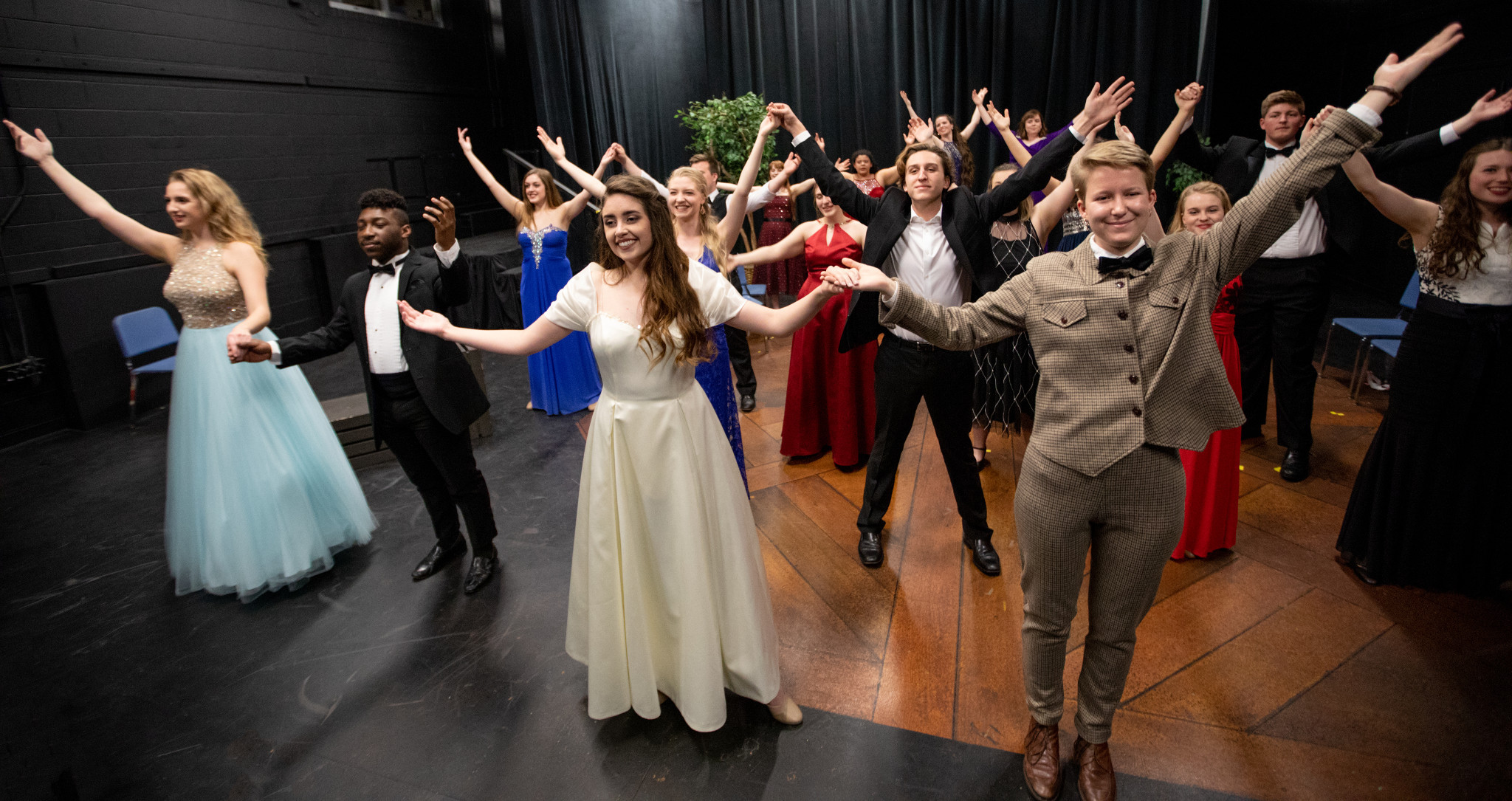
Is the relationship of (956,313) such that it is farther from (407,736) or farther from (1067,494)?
(407,736)

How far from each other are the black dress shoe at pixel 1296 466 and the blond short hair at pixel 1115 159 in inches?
102

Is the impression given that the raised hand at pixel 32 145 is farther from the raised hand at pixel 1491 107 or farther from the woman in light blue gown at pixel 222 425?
the raised hand at pixel 1491 107

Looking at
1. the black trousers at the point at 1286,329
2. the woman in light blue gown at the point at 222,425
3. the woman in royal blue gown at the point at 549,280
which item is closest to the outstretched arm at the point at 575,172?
A: the woman in royal blue gown at the point at 549,280

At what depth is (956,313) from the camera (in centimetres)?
173

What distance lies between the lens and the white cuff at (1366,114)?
139 centimetres

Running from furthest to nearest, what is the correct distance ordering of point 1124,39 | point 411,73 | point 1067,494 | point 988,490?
1. point 411,73
2. point 1124,39
3. point 988,490
4. point 1067,494

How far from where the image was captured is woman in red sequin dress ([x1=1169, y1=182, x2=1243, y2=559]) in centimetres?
258

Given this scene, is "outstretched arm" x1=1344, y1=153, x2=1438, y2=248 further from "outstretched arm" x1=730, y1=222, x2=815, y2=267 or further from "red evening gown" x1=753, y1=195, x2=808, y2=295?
"red evening gown" x1=753, y1=195, x2=808, y2=295

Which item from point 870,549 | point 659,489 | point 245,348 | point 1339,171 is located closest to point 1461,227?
point 1339,171

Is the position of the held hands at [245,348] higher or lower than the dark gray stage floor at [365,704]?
higher

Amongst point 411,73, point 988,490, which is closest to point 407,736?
point 988,490

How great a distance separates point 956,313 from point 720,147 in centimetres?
718

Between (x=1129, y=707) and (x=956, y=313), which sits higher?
(x=956, y=313)

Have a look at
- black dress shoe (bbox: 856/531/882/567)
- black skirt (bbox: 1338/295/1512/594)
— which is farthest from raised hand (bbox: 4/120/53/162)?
black skirt (bbox: 1338/295/1512/594)
